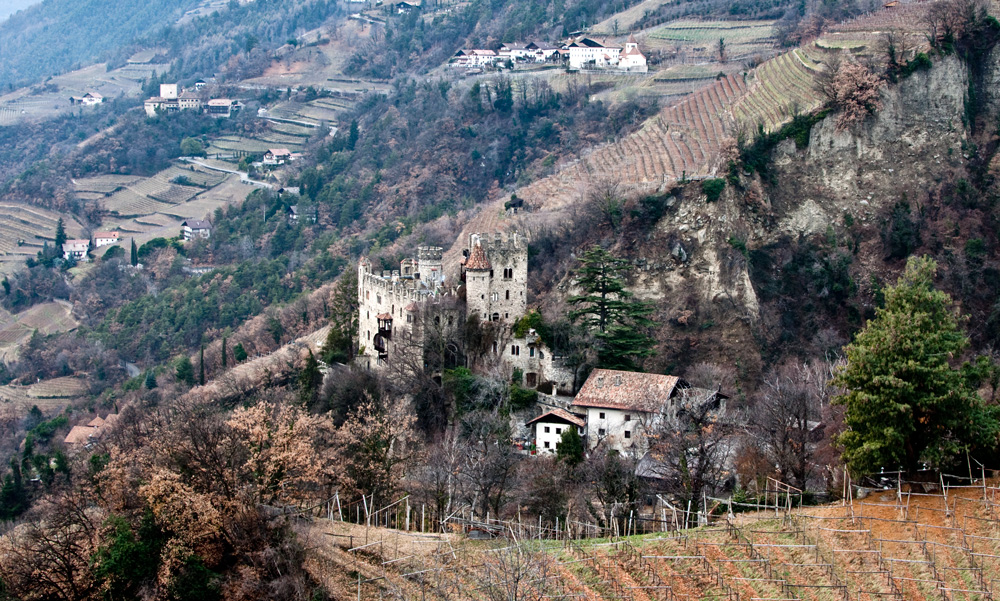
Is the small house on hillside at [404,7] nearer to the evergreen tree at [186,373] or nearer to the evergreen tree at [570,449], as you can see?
the evergreen tree at [186,373]

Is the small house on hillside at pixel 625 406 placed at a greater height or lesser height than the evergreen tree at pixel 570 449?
greater

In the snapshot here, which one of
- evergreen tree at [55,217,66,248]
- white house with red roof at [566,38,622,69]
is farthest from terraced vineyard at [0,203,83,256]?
white house with red roof at [566,38,622,69]

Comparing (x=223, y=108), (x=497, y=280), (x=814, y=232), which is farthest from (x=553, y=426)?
(x=223, y=108)

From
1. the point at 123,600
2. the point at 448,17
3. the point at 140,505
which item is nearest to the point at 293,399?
the point at 140,505

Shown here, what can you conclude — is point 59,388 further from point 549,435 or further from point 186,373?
point 549,435

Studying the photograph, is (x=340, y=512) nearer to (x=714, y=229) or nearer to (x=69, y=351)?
(x=714, y=229)

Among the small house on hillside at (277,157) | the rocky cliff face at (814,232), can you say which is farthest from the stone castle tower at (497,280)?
the small house on hillside at (277,157)
